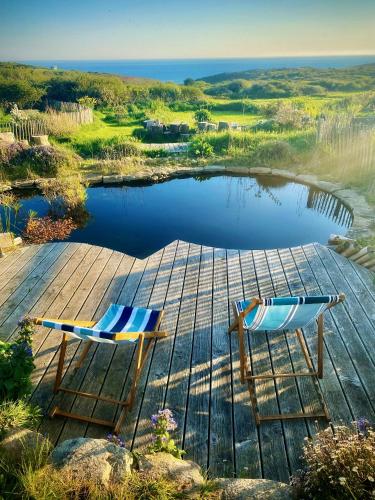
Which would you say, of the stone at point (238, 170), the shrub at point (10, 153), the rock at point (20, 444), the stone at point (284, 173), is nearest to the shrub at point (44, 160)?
the shrub at point (10, 153)

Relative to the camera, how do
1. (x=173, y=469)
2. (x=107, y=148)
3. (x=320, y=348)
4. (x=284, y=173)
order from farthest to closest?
(x=107, y=148), (x=284, y=173), (x=320, y=348), (x=173, y=469)

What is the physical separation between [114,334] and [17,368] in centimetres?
70

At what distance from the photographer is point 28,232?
5762 mm

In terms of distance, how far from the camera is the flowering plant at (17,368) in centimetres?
232

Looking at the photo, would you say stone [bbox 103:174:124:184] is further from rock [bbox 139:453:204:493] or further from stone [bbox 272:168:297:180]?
rock [bbox 139:453:204:493]

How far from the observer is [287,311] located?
2463 mm

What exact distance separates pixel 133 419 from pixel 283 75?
4337cm

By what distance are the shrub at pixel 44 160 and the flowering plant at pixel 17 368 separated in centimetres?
688

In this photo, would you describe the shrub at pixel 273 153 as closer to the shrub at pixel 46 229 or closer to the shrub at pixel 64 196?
the shrub at pixel 64 196

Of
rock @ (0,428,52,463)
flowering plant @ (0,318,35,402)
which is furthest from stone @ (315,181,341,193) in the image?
rock @ (0,428,52,463)

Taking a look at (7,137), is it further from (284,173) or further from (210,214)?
(284,173)

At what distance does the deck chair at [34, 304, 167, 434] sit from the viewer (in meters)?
2.25

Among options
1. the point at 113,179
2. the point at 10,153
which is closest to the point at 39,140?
the point at 10,153

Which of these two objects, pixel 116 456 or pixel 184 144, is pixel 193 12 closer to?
pixel 184 144
